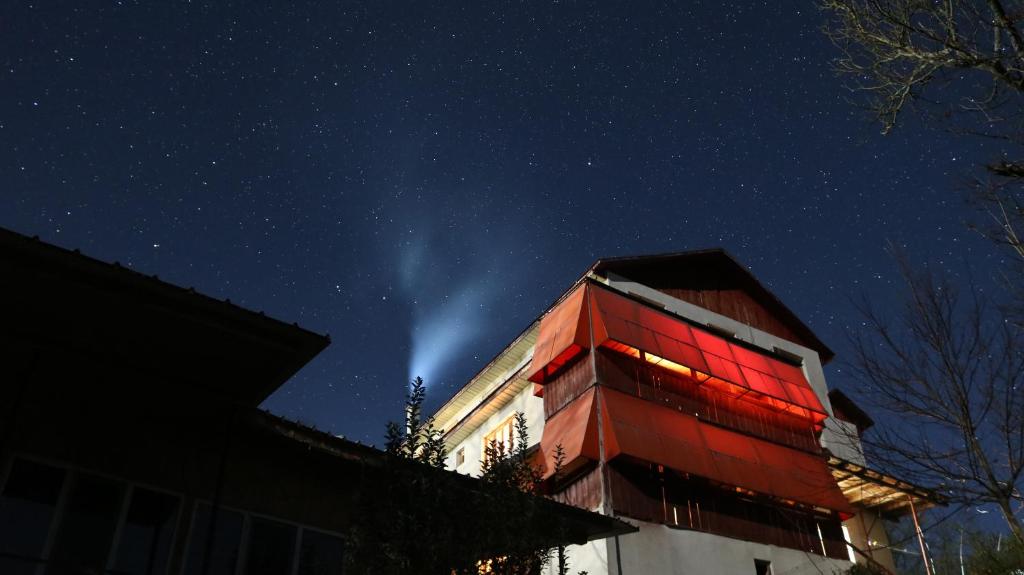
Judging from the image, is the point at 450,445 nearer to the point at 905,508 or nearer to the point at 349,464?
the point at 905,508

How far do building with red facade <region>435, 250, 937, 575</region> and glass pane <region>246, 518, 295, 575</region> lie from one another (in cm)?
1131

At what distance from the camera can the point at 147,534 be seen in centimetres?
1066

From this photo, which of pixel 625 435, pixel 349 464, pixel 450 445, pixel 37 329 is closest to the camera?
pixel 37 329

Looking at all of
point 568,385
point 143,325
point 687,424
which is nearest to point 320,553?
point 143,325

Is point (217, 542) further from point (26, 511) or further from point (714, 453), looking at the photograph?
point (714, 453)

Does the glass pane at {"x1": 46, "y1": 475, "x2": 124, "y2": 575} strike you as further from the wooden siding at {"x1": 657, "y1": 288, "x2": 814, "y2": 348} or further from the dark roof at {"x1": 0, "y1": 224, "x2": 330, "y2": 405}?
the wooden siding at {"x1": 657, "y1": 288, "x2": 814, "y2": 348}

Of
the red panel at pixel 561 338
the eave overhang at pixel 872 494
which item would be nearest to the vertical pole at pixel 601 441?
the red panel at pixel 561 338

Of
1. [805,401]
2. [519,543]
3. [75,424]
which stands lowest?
[519,543]

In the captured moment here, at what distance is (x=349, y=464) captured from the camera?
1254 cm

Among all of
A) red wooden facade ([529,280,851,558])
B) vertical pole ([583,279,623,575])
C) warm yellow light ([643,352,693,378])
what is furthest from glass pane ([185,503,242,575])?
warm yellow light ([643,352,693,378])

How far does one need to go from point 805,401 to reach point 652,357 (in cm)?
849

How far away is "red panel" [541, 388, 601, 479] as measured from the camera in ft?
81.1

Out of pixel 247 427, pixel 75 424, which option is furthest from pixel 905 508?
pixel 75 424

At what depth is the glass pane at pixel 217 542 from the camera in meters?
10.9
